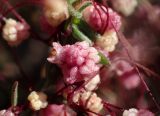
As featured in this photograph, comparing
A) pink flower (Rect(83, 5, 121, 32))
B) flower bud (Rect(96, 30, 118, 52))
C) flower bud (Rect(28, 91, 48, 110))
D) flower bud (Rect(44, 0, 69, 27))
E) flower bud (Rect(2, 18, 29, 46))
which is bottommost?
flower bud (Rect(28, 91, 48, 110))

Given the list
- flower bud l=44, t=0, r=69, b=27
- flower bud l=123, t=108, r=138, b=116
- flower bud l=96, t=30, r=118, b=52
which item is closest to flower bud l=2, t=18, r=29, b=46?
flower bud l=44, t=0, r=69, b=27

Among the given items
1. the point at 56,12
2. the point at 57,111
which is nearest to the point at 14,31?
the point at 56,12

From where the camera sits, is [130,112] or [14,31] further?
[14,31]

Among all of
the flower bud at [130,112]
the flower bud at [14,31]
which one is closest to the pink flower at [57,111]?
the flower bud at [130,112]

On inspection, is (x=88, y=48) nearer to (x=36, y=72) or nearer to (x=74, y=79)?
(x=74, y=79)

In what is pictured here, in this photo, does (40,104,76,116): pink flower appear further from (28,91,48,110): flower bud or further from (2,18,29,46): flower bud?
(2,18,29,46): flower bud

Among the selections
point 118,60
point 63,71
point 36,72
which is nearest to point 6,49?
point 36,72

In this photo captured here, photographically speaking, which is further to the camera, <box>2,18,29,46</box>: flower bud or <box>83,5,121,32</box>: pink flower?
<box>2,18,29,46</box>: flower bud

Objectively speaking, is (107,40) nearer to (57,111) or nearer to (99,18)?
(99,18)
